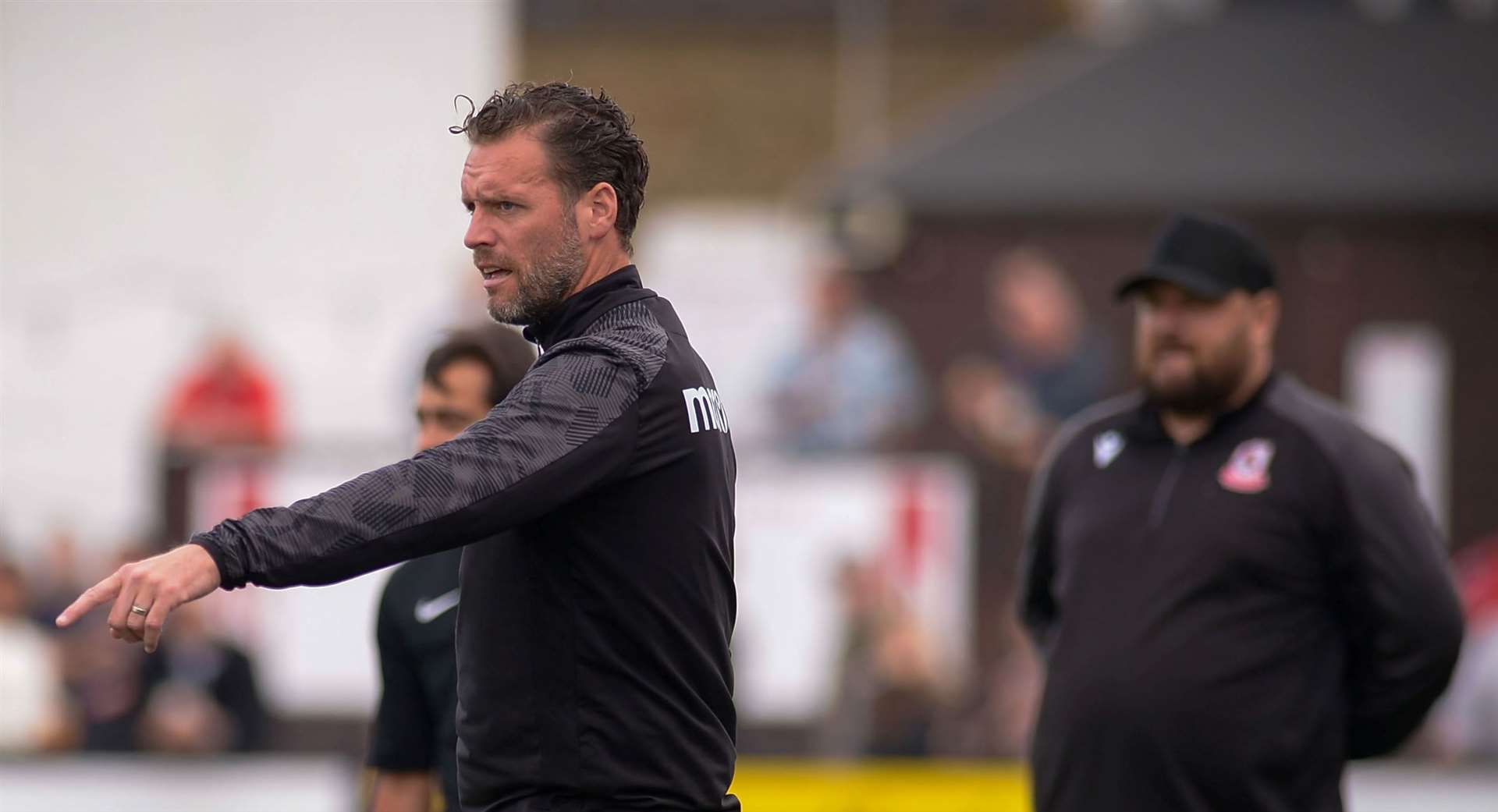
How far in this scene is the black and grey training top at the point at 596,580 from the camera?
2.90m

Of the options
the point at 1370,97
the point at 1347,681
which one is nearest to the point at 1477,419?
the point at 1370,97

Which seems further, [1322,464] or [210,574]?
[1322,464]

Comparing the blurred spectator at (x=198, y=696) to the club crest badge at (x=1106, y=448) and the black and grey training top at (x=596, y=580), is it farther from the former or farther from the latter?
the black and grey training top at (x=596, y=580)

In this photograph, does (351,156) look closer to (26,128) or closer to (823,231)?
(26,128)

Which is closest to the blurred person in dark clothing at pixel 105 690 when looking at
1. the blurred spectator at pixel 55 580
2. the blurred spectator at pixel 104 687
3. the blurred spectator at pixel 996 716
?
the blurred spectator at pixel 104 687

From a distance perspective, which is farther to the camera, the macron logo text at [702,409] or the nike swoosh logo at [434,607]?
the nike swoosh logo at [434,607]

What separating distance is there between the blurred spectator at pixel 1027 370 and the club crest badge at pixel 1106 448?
18.5 feet

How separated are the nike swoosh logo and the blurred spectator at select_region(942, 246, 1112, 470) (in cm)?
679

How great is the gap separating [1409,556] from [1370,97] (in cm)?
944

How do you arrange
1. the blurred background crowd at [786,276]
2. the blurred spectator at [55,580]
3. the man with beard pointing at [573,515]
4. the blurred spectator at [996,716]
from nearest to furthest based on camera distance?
the man with beard pointing at [573,515] → the blurred spectator at [996,716] → the blurred background crowd at [786,276] → the blurred spectator at [55,580]

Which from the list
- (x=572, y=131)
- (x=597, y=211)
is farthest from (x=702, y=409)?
(x=572, y=131)

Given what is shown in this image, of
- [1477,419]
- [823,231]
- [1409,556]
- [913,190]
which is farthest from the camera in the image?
[823,231]

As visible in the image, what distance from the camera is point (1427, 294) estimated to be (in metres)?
11.8

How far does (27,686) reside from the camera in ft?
30.5
